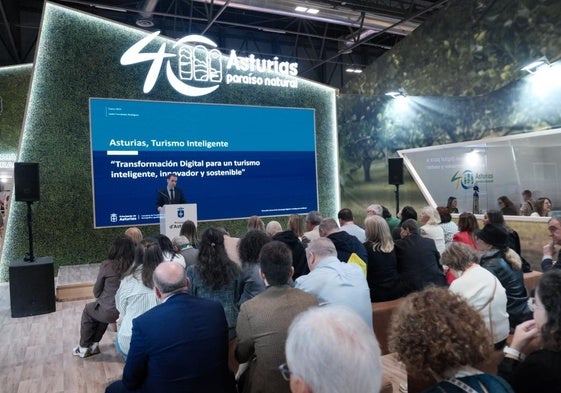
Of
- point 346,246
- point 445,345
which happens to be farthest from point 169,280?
point 346,246

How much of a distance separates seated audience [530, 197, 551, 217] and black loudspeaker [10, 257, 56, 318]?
6769 mm

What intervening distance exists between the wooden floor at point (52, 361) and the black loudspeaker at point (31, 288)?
4.5 inches

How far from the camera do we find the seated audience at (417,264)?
393 cm

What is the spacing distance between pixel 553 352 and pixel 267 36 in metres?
14.1

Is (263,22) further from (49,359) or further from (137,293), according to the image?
(137,293)

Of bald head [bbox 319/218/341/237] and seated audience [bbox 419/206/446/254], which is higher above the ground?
bald head [bbox 319/218/341/237]

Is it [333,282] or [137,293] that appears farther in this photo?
[137,293]

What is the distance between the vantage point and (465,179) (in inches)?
310

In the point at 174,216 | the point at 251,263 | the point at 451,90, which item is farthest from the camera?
the point at 451,90

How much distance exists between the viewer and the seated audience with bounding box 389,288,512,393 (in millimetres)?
1302

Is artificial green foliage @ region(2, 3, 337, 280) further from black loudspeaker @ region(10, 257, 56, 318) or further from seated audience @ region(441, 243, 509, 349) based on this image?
seated audience @ region(441, 243, 509, 349)

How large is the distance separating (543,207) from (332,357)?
6517mm

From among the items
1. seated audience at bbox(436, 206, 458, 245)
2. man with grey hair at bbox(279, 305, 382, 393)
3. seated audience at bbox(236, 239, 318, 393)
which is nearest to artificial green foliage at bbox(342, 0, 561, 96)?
seated audience at bbox(436, 206, 458, 245)

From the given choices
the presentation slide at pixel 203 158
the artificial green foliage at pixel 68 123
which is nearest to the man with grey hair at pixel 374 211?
the presentation slide at pixel 203 158
